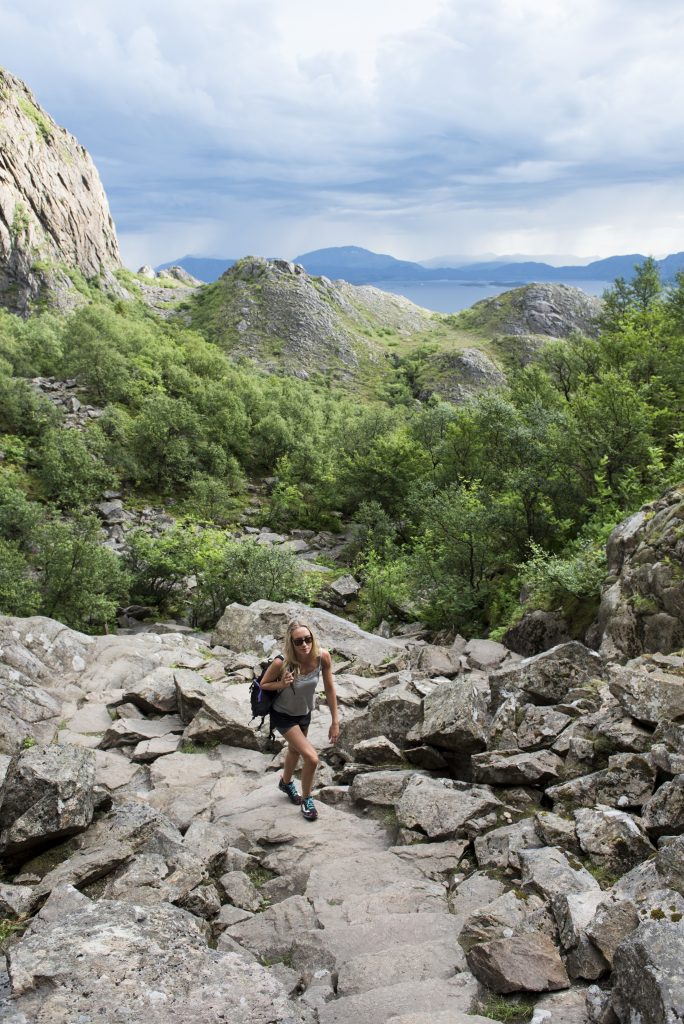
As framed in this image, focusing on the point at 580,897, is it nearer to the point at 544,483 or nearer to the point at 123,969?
the point at 123,969

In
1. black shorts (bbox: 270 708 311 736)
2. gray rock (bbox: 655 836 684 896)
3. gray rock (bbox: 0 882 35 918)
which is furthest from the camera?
black shorts (bbox: 270 708 311 736)

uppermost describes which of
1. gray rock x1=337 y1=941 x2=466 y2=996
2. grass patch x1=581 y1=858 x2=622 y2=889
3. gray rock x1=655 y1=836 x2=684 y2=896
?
gray rock x1=655 y1=836 x2=684 y2=896

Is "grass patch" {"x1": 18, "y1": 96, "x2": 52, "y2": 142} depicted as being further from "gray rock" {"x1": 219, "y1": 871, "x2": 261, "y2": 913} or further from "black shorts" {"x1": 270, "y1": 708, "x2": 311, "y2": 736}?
"gray rock" {"x1": 219, "y1": 871, "x2": 261, "y2": 913}

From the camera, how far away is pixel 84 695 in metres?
13.5

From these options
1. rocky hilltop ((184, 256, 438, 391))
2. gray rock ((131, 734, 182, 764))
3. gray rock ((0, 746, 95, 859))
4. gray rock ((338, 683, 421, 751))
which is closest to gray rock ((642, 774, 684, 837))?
gray rock ((338, 683, 421, 751))

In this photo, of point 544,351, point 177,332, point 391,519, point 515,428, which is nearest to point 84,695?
point 515,428

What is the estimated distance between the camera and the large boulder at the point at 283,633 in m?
16.7

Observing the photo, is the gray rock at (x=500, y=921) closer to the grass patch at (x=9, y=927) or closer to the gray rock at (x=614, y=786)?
the gray rock at (x=614, y=786)

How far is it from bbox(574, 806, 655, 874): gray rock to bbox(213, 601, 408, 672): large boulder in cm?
977

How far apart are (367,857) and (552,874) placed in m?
2.26

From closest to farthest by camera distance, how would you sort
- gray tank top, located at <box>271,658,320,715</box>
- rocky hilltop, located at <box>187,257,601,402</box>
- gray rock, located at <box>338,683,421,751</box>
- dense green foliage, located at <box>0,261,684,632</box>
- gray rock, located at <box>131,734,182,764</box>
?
1. gray tank top, located at <box>271,658,320,715</box>
2. gray rock, located at <box>338,683,421,751</box>
3. gray rock, located at <box>131,734,182,764</box>
4. dense green foliage, located at <box>0,261,684,632</box>
5. rocky hilltop, located at <box>187,257,601,402</box>

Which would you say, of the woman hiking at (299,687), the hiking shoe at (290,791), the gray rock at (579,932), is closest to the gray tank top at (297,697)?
the woman hiking at (299,687)

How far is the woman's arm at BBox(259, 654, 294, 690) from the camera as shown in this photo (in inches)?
324

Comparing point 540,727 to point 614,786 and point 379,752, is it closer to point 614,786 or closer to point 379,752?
point 614,786
